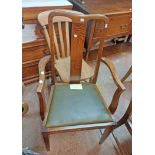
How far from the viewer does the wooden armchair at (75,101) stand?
1.19 m

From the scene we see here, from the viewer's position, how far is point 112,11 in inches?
82.4

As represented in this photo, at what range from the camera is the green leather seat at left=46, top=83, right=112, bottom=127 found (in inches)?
47.2

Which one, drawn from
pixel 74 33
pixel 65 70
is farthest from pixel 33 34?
pixel 74 33

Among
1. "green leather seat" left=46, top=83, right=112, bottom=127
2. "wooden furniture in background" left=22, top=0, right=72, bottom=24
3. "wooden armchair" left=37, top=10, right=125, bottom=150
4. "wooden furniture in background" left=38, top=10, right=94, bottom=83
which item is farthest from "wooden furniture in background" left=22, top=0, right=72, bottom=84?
"green leather seat" left=46, top=83, right=112, bottom=127

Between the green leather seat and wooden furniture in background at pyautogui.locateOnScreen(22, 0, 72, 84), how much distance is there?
1.74ft

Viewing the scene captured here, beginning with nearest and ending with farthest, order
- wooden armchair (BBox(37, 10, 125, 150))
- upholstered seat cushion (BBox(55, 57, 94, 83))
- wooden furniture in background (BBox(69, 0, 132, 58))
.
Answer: wooden armchair (BBox(37, 10, 125, 150)) → upholstered seat cushion (BBox(55, 57, 94, 83)) → wooden furniture in background (BBox(69, 0, 132, 58))

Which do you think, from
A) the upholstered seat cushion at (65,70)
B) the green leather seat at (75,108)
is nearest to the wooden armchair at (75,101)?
the green leather seat at (75,108)

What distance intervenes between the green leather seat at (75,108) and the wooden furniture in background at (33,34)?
1.74 ft

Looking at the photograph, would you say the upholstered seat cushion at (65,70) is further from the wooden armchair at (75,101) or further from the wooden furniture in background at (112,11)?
the wooden furniture in background at (112,11)

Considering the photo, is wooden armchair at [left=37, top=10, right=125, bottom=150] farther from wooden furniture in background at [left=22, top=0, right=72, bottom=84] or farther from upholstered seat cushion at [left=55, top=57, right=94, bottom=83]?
wooden furniture in background at [left=22, top=0, right=72, bottom=84]

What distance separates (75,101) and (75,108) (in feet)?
0.21
